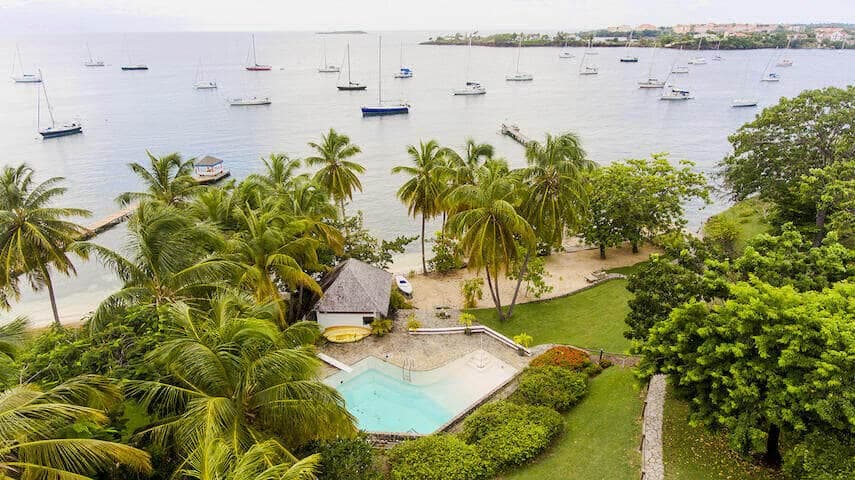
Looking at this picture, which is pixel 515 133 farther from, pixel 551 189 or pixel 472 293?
pixel 551 189

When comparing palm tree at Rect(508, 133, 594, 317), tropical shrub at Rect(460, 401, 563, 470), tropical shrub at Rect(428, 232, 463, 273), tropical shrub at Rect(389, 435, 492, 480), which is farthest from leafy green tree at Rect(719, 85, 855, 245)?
tropical shrub at Rect(389, 435, 492, 480)

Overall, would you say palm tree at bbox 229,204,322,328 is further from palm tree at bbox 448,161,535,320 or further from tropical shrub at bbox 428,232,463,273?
tropical shrub at bbox 428,232,463,273

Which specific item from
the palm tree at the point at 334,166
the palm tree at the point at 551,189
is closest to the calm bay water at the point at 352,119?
the palm tree at the point at 334,166

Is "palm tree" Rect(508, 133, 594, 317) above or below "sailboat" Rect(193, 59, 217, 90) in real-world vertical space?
below

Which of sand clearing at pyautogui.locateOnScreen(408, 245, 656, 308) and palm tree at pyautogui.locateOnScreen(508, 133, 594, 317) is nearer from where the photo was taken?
palm tree at pyautogui.locateOnScreen(508, 133, 594, 317)

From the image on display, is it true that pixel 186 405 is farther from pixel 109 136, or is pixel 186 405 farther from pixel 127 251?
pixel 109 136

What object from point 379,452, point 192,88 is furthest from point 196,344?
point 192,88
